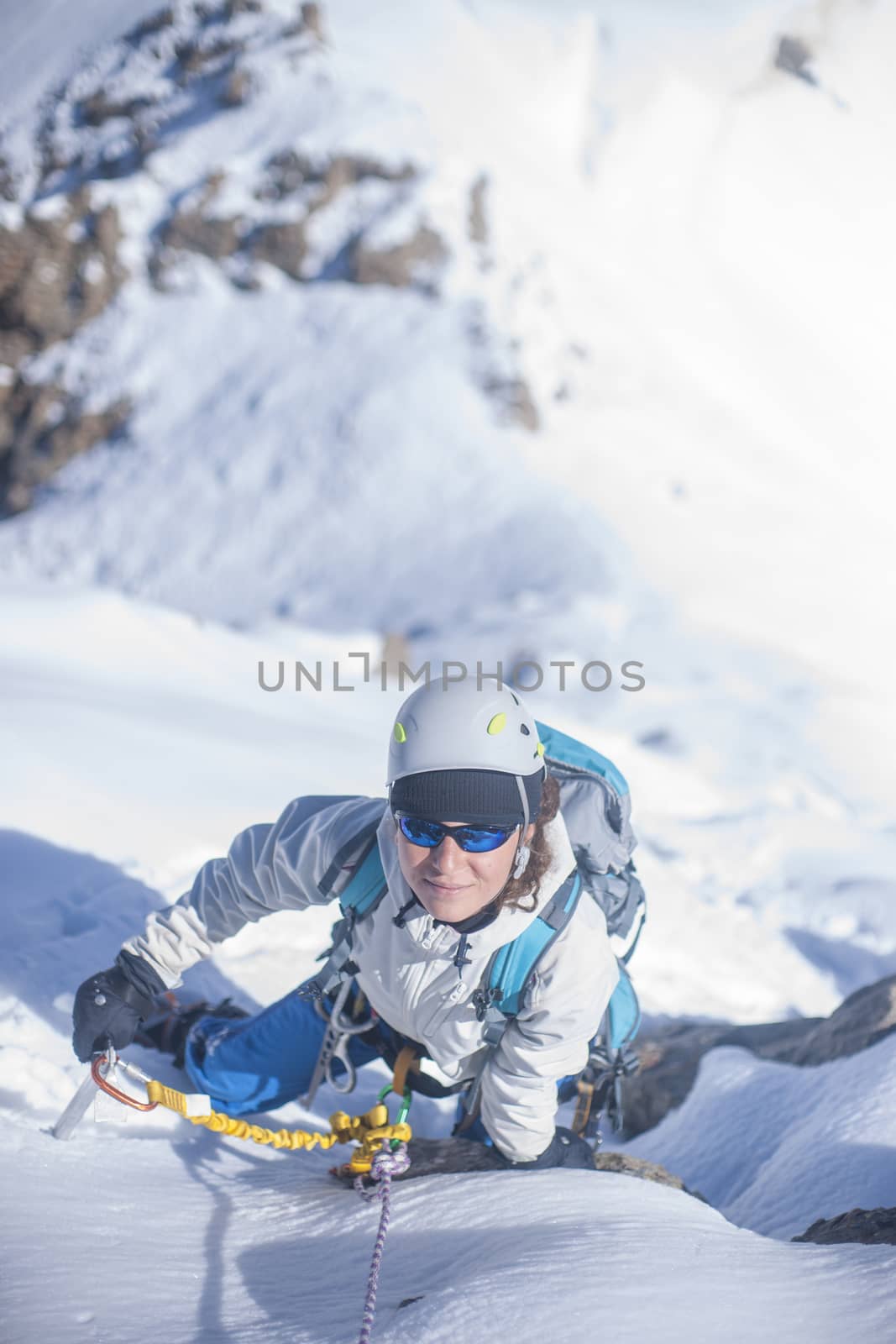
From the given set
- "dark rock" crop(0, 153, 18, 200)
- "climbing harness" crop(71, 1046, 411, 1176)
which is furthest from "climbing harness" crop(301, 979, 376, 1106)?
"dark rock" crop(0, 153, 18, 200)

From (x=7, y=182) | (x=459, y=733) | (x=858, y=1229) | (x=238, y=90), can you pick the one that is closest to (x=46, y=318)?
(x=7, y=182)

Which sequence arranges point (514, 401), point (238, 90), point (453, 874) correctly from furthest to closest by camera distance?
point (238, 90) < point (514, 401) < point (453, 874)

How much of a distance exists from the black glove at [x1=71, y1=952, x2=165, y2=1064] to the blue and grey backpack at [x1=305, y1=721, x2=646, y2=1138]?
0.39 m

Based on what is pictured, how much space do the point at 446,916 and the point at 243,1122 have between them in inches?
30.6

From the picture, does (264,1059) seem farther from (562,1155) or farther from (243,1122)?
(562,1155)

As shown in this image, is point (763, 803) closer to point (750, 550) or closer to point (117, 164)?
point (750, 550)

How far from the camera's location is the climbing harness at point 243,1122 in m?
2.08

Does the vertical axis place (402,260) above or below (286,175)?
below

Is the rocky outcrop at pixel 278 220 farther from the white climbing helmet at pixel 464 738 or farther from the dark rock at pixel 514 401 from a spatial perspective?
the white climbing helmet at pixel 464 738

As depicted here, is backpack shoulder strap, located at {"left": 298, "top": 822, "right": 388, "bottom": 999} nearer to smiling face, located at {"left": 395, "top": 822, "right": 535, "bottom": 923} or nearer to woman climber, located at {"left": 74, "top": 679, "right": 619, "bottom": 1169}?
woman climber, located at {"left": 74, "top": 679, "right": 619, "bottom": 1169}

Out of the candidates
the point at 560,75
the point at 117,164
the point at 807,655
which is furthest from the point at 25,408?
the point at 560,75

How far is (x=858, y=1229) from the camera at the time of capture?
1.95 meters

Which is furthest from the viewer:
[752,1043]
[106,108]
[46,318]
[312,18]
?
[106,108]

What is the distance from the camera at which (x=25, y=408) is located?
19.0m
